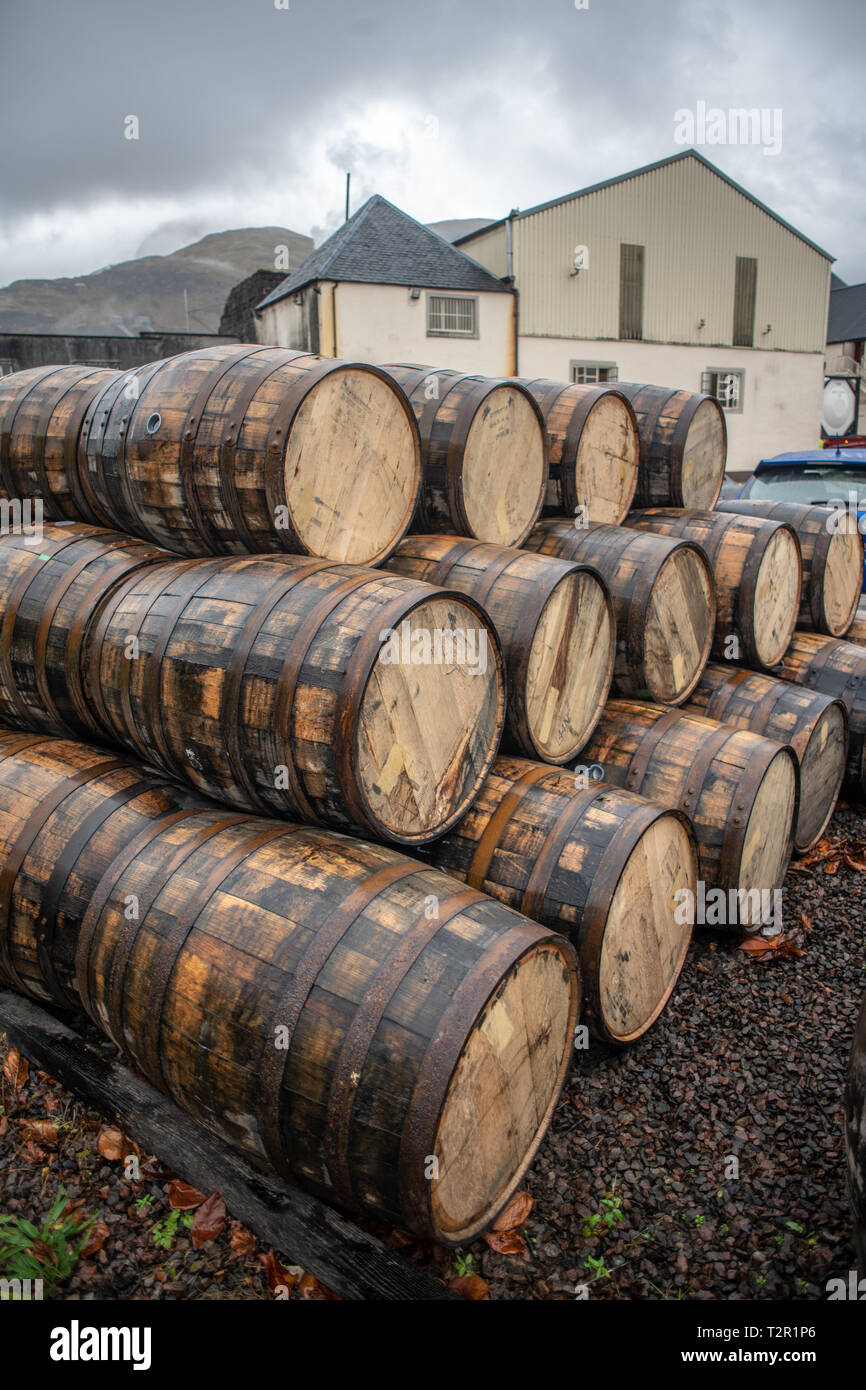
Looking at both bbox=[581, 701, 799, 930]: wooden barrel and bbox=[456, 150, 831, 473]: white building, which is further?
bbox=[456, 150, 831, 473]: white building

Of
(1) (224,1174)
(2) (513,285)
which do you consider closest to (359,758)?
(1) (224,1174)

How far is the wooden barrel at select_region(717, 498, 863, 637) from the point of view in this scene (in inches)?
235

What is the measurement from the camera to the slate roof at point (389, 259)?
19734 mm

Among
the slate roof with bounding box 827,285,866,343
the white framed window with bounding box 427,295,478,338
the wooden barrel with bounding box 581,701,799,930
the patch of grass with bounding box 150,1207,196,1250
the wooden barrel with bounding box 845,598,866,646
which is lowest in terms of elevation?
the patch of grass with bounding box 150,1207,196,1250

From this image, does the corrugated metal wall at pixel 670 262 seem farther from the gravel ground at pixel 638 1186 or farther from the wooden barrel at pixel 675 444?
the gravel ground at pixel 638 1186

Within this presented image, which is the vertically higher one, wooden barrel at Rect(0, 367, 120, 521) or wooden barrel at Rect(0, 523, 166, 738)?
wooden barrel at Rect(0, 367, 120, 521)

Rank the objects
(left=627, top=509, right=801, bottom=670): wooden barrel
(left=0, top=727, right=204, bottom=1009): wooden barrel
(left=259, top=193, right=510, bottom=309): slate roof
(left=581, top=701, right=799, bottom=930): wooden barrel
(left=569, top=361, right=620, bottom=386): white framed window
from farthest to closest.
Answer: (left=569, top=361, right=620, bottom=386): white framed window, (left=259, top=193, right=510, bottom=309): slate roof, (left=627, top=509, right=801, bottom=670): wooden barrel, (left=581, top=701, right=799, bottom=930): wooden barrel, (left=0, top=727, right=204, bottom=1009): wooden barrel

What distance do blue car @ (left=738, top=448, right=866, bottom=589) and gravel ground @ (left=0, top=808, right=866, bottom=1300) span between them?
18.7 feet

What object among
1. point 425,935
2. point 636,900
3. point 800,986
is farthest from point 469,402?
point 800,986

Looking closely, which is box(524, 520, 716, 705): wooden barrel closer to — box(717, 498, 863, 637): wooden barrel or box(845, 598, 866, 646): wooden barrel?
box(717, 498, 863, 637): wooden barrel

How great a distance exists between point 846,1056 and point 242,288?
27180 mm

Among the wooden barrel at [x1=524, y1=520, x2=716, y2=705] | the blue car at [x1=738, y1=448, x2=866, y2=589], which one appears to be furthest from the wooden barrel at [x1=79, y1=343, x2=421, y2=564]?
the blue car at [x1=738, y1=448, x2=866, y2=589]

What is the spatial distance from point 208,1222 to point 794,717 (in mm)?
3844

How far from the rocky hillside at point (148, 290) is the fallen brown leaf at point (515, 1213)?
416 ft
